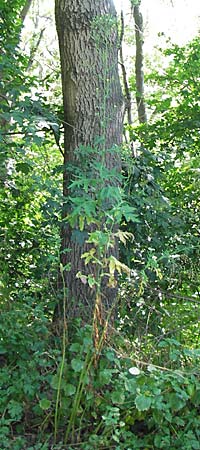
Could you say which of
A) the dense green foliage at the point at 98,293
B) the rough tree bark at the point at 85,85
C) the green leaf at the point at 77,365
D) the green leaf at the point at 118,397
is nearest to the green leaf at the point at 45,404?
the dense green foliage at the point at 98,293

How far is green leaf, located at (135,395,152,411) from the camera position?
9.66ft

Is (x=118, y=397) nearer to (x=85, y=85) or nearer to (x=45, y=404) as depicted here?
(x=45, y=404)

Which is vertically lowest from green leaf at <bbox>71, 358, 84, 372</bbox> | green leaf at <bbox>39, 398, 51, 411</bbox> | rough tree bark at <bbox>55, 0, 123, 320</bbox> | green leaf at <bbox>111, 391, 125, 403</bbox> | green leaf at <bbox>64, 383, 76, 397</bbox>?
green leaf at <bbox>39, 398, 51, 411</bbox>

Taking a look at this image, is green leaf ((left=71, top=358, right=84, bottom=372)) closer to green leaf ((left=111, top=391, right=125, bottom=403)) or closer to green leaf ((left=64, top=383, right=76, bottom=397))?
Result: green leaf ((left=64, top=383, right=76, bottom=397))

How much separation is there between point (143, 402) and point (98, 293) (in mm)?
670

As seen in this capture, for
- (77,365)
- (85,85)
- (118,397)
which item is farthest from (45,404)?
(85,85)

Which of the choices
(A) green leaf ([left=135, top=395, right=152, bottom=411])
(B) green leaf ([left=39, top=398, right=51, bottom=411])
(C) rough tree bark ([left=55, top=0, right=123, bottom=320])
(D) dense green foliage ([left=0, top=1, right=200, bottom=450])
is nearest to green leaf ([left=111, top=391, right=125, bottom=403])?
(D) dense green foliage ([left=0, top=1, right=200, bottom=450])

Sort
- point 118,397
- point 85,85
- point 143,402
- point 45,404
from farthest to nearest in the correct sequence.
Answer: point 85,85, point 45,404, point 118,397, point 143,402

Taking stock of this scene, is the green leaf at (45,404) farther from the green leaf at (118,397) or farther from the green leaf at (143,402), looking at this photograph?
the green leaf at (143,402)

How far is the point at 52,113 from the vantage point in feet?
14.4

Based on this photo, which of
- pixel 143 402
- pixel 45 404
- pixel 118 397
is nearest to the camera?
pixel 143 402

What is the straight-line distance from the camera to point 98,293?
10.7 feet

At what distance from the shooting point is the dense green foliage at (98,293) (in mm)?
3146

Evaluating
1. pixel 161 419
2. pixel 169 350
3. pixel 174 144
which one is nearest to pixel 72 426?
pixel 161 419
